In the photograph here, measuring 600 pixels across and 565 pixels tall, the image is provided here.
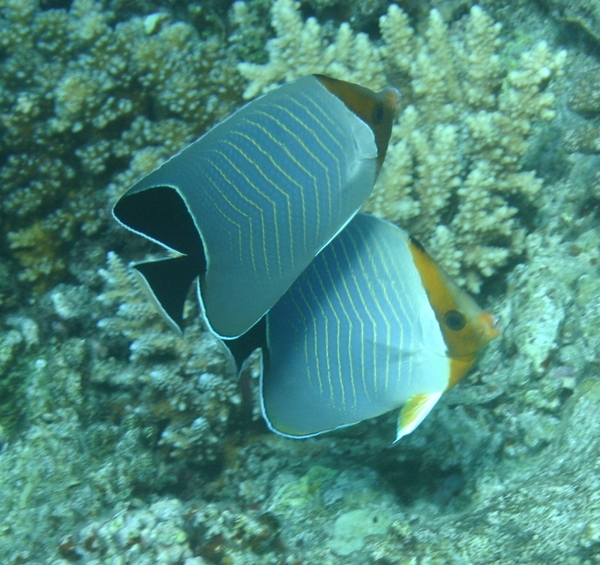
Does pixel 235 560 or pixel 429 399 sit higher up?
pixel 429 399

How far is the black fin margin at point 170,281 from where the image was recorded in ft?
4.39

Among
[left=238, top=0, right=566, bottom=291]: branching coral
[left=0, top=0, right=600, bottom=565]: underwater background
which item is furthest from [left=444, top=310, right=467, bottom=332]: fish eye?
[left=238, top=0, right=566, bottom=291]: branching coral

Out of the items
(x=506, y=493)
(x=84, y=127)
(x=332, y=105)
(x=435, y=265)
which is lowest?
(x=506, y=493)

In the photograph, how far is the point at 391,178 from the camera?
2488 mm

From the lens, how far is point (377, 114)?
1.42 m

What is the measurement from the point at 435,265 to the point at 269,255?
0.43 m

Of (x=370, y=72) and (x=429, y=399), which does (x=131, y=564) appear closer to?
(x=429, y=399)

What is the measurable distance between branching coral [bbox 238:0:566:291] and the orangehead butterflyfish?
1.13 m

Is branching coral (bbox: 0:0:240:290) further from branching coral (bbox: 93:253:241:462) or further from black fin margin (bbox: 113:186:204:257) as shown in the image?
black fin margin (bbox: 113:186:204:257)

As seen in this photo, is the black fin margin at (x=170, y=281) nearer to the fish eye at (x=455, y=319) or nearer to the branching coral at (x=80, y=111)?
the fish eye at (x=455, y=319)

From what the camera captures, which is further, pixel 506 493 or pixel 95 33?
pixel 95 33

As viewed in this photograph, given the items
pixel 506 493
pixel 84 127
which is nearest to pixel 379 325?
pixel 506 493

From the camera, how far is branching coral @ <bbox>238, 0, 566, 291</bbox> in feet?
8.21

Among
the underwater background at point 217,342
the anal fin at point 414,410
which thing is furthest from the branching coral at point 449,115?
the anal fin at point 414,410
